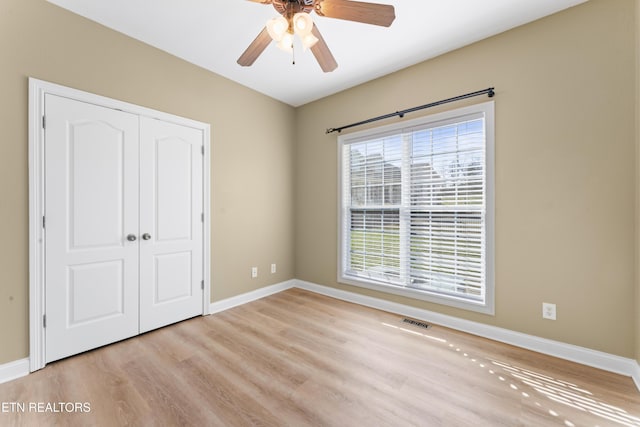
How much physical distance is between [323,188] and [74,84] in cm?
275

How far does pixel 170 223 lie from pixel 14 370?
148 centimetres

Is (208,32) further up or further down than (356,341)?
further up

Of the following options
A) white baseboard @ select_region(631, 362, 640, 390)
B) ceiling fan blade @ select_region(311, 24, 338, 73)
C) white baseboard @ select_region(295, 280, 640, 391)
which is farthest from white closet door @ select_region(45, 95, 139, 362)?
white baseboard @ select_region(631, 362, 640, 390)

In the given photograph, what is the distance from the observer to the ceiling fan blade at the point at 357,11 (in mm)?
1471

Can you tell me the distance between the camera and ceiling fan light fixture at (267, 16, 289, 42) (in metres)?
1.53

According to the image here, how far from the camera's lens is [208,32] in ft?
8.00

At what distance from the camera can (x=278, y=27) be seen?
154 centimetres

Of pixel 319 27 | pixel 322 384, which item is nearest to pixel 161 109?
pixel 319 27

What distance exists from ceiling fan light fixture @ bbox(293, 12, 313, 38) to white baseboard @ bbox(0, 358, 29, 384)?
9.77 feet

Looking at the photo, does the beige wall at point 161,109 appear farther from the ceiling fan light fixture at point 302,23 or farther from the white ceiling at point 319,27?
the ceiling fan light fixture at point 302,23

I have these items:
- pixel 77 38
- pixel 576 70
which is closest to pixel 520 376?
pixel 576 70

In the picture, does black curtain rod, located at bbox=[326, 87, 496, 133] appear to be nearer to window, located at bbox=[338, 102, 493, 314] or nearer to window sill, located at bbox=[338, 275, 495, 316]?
window, located at bbox=[338, 102, 493, 314]

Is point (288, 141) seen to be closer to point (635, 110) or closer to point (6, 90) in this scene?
point (6, 90)

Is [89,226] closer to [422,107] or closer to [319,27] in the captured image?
[319,27]
